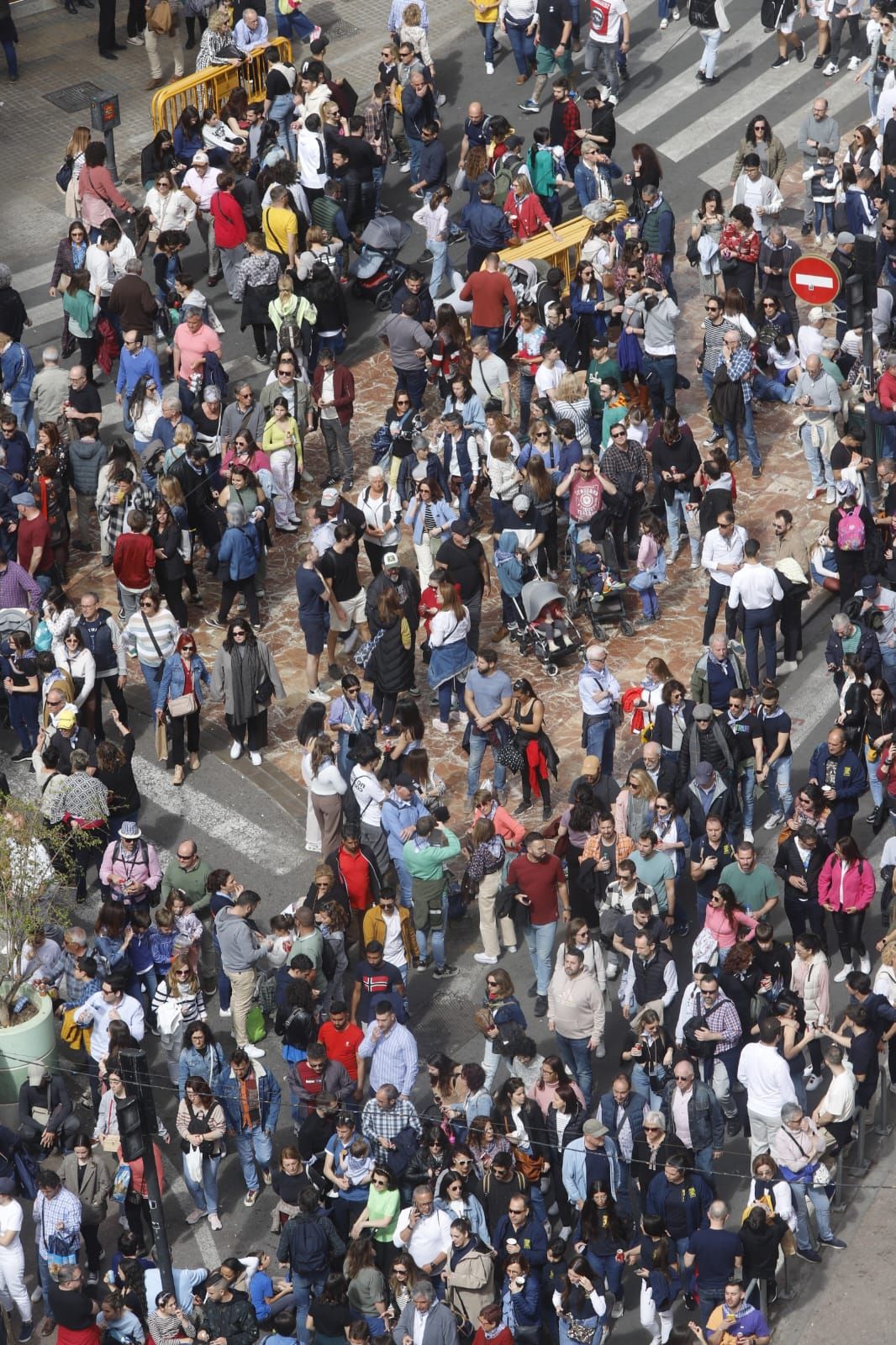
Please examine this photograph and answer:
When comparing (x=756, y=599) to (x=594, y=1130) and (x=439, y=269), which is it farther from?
(x=439, y=269)

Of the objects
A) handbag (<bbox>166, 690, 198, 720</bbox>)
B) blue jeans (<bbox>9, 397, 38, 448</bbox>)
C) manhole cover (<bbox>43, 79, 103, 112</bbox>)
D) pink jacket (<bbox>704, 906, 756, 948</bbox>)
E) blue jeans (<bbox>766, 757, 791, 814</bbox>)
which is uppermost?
blue jeans (<bbox>9, 397, 38, 448</bbox>)

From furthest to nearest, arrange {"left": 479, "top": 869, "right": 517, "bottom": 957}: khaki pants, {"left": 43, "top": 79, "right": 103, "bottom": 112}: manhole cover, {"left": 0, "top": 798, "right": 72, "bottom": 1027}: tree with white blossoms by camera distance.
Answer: {"left": 43, "top": 79, "right": 103, "bottom": 112}: manhole cover → {"left": 479, "top": 869, "right": 517, "bottom": 957}: khaki pants → {"left": 0, "top": 798, "right": 72, "bottom": 1027}: tree with white blossoms

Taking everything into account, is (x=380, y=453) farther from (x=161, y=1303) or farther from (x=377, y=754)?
(x=161, y=1303)

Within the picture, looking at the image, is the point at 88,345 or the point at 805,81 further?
the point at 805,81

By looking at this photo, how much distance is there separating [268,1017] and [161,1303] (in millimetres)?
3275

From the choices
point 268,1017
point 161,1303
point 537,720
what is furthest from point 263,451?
point 161,1303

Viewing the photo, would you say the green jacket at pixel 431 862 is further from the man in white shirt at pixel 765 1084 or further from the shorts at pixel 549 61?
the shorts at pixel 549 61

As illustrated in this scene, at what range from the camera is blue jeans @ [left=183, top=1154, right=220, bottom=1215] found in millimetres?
19500

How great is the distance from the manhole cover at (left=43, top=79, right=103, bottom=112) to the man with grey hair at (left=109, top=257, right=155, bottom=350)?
264 inches

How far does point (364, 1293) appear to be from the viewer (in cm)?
1814

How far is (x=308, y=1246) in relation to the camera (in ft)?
59.6

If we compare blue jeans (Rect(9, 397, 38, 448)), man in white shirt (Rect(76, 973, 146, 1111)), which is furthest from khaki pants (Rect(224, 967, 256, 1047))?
blue jeans (Rect(9, 397, 38, 448))

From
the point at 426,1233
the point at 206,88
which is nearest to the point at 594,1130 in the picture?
the point at 426,1233

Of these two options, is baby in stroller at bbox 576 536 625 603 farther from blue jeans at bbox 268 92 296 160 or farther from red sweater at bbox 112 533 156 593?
blue jeans at bbox 268 92 296 160
